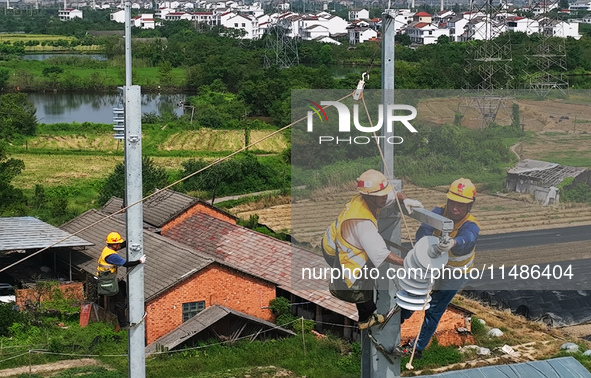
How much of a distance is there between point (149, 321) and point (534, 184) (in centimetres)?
506

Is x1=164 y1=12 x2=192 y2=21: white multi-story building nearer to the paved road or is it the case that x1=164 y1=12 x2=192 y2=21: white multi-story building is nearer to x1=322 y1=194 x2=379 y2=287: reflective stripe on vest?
the paved road

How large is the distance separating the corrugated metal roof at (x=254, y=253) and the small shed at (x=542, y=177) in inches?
123

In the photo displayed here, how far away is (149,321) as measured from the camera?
32.3 feet

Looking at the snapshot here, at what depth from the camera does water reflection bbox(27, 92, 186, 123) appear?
31.4m

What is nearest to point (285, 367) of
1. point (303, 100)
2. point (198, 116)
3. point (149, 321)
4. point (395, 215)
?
point (149, 321)

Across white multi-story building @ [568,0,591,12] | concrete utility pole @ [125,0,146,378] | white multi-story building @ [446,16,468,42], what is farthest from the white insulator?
white multi-story building @ [568,0,591,12]

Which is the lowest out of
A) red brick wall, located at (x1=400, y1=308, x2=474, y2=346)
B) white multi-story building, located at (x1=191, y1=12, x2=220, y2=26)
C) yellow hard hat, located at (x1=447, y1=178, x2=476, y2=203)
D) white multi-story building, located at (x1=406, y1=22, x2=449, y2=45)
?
red brick wall, located at (x1=400, y1=308, x2=474, y2=346)

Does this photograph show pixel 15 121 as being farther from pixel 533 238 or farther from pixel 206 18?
pixel 206 18

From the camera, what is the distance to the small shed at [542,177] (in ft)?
19.9

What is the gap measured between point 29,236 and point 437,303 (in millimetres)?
7908

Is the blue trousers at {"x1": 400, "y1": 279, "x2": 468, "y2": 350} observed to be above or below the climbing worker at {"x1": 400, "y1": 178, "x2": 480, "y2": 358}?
below

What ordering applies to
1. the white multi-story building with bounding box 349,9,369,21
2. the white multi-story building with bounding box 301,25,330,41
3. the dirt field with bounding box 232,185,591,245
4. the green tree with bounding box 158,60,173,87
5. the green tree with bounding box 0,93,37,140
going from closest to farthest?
the dirt field with bounding box 232,185,591,245 < the green tree with bounding box 0,93,37,140 < the green tree with bounding box 158,60,173,87 < the white multi-story building with bounding box 301,25,330,41 < the white multi-story building with bounding box 349,9,369,21

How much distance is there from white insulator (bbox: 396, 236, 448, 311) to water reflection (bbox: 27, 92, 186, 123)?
25943mm

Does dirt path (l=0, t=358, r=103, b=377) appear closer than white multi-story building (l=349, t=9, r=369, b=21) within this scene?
Yes
